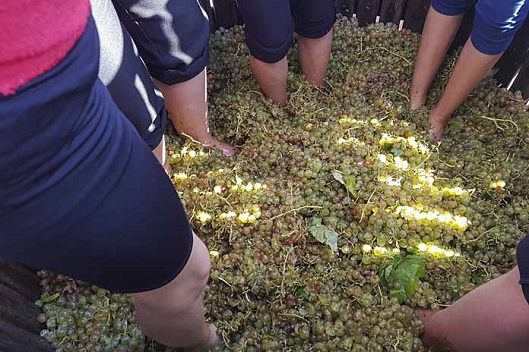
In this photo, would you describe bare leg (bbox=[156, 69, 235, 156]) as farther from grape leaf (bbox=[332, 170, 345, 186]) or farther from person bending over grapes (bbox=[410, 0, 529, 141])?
person bending over grapes (bbox=[410, 0, 529, 141])

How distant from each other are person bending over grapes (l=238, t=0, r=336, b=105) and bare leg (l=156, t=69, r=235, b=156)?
231mm

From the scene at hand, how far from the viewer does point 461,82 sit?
1.84 metres

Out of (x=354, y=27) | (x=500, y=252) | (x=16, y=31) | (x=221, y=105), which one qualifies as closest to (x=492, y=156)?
(x=500, y=252)

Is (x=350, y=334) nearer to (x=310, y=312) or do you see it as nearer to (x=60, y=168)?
(x=310, y=312)

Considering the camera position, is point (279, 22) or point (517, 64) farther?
point (517, 64)

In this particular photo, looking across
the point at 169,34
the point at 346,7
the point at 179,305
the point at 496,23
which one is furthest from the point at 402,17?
the point at 179,305

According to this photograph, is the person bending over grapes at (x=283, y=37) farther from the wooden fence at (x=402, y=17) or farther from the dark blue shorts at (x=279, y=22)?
the wooden fence at (x=402, y=17)

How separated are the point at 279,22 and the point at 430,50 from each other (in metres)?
0.65

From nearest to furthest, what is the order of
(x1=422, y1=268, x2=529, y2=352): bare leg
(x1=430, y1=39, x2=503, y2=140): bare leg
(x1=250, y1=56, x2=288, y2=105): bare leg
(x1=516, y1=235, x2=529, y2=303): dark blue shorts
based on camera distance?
(x1=516, y1=235, x2=529, y2=303): dark blue shorts → (x1=422, y1=268, x2=529, y2=352): bare leg → (x1=430, y1=39, x2=503, y2=140): bare leg → (x1=250, y1=56, x2=288, y2=105): bare leg

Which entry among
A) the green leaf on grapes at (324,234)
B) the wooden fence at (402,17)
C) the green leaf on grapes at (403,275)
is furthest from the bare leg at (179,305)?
the wooden fence at (402,17)

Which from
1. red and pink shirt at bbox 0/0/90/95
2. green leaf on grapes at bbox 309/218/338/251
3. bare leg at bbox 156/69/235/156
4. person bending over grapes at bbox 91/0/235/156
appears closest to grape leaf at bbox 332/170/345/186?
green leaf on grapes at bbox 309/218/338/251

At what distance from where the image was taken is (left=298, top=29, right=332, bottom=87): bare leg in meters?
1.97

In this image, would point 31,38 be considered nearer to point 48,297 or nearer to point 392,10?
point 48,297

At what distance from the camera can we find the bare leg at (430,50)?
6.21 ft
